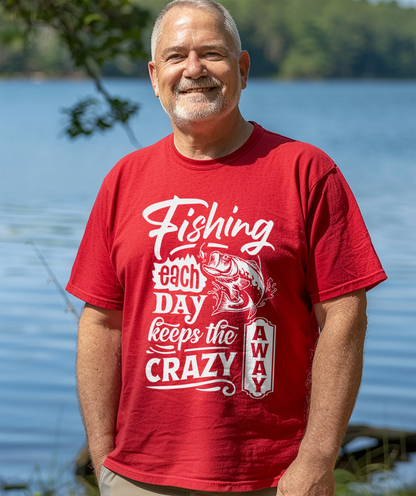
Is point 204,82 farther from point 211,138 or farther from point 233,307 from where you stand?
point 233,307

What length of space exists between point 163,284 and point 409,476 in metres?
3.55

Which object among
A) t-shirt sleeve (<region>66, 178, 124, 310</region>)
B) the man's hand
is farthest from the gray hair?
the man's hand

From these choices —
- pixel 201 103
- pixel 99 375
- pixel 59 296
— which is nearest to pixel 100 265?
pixel 99 375

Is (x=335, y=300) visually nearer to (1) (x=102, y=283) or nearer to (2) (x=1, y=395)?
(1) (x=102, y=283)

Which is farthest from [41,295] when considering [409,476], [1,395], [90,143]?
[90,143]

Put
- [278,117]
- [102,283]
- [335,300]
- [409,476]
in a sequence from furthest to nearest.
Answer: [278,117], [409,476], [102,283], [335,300]

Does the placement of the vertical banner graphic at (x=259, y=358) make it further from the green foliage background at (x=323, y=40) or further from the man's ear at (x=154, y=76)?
the green foliage background at (x=323, y=40)

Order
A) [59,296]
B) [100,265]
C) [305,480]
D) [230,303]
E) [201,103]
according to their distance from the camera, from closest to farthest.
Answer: [305,480] → [230,303] → [201,103] → [100,265] → [59,296]

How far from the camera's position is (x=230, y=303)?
2523 millimetres

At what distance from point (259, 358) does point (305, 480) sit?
0.35 meters

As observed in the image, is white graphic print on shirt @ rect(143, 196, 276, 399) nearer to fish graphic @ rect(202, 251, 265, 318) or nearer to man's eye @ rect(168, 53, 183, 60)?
fish graphic @ rect(202, 251, 265, 318)

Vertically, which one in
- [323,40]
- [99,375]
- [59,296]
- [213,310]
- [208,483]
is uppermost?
[323,40]

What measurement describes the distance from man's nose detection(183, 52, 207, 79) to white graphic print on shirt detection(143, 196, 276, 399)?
14.8 inches

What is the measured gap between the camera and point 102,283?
9.14 feet
